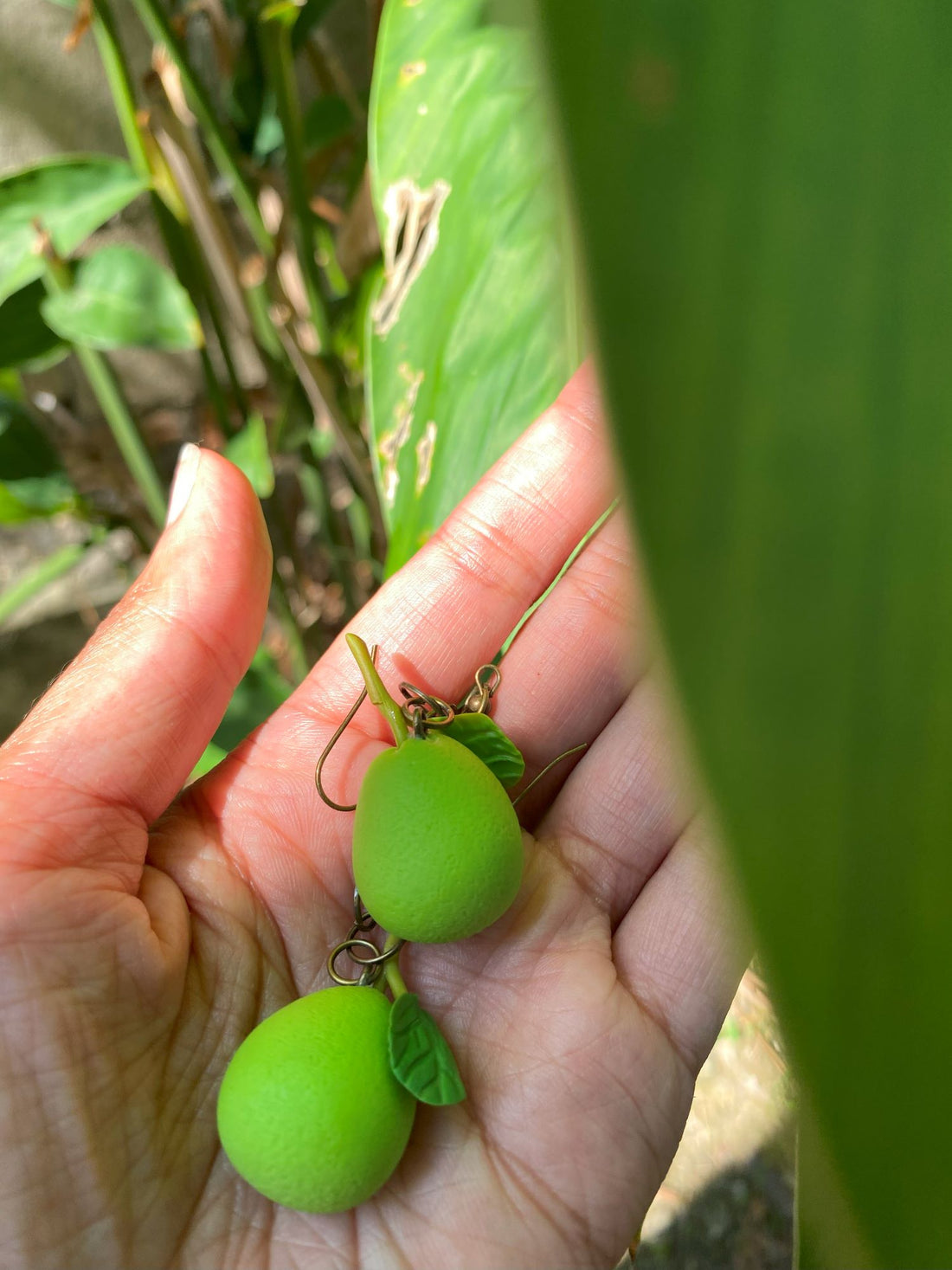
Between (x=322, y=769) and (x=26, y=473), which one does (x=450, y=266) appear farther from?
(x=26, y=473)

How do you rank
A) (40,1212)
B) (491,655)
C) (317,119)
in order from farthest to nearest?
1. (317,119)
2. (491,655)
3. (40,1212)

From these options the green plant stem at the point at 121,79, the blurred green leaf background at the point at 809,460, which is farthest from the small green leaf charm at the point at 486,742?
the green plant stem at the point at 121,79

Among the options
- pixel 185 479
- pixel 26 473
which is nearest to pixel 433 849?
pixel 185 479

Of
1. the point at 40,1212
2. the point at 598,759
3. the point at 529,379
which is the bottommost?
the point at 40,1212

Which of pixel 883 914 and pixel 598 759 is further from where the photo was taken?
pixel 598 759

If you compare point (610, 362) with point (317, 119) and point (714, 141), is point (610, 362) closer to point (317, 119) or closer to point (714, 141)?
point (714, 141)

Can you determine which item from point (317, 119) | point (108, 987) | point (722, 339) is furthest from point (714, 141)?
point (317, 119)
